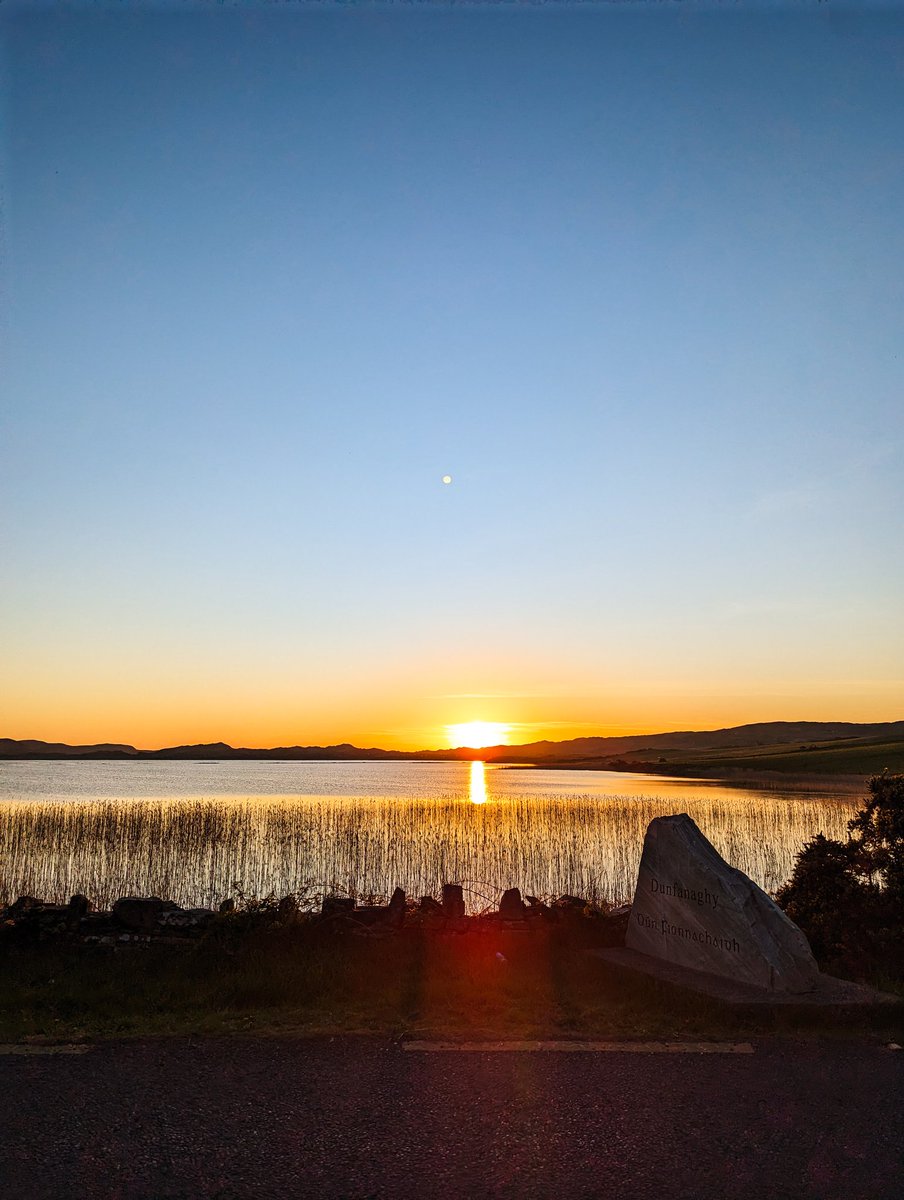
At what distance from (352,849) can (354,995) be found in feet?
58.0

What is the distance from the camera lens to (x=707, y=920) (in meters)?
10.9

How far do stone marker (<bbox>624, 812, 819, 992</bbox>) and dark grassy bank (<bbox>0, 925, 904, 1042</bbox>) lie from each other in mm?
865

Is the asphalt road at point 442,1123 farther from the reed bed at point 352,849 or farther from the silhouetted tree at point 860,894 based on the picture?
the reed bed at point 352,849

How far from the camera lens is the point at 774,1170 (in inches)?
223

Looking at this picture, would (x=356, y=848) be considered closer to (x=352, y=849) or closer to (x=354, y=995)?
(x=352, y=849)

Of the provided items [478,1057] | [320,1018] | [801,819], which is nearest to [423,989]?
[320,1018]

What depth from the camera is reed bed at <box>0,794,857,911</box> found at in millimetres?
21078

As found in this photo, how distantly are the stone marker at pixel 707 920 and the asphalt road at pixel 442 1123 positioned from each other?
1870 mm

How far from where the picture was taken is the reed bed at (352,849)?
2108 cm

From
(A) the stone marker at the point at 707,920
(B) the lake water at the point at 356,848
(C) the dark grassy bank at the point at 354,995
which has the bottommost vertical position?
(B) the lake water at the point at 356,848

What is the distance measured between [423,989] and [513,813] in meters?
34.9

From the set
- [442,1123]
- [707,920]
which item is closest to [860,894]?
[707,920]

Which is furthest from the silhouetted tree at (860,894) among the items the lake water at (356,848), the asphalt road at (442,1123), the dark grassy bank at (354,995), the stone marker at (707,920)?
the lake water at (356,848)

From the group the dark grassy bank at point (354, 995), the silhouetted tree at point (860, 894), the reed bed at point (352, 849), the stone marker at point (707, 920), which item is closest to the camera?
the dark grassy bank at point (354, 995)
